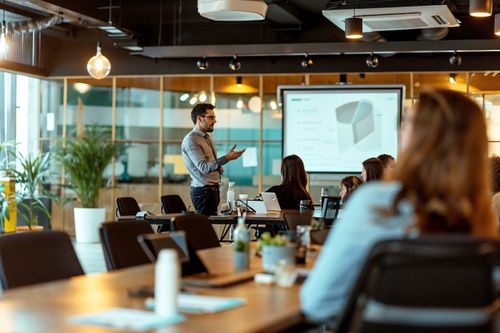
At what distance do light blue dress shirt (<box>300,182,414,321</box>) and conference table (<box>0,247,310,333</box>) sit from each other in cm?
11

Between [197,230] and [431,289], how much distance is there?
99.8 inches

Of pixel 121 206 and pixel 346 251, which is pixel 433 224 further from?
pixel 121 206

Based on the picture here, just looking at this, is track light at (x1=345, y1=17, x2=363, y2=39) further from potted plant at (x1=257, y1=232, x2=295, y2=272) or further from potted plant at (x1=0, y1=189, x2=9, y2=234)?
potted plant at (x1=257, y1=232, x2=295, y2=272)

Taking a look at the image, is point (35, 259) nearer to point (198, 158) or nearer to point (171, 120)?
point (198, 158)

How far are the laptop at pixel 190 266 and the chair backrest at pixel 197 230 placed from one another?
2.87ft

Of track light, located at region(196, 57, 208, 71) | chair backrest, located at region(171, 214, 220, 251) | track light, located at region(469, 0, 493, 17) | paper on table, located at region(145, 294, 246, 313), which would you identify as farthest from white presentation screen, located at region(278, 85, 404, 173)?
paper on table, located at region(145, 294, 246, 313)

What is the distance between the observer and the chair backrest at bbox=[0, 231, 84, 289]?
3108 mm

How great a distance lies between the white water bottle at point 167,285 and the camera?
2.25 metres

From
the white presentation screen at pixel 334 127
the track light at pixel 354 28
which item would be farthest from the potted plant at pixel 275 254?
the white presentation screen at pixel 334 127

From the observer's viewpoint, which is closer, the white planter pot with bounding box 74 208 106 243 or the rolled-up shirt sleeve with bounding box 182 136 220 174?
the rolled-up shirt sleeve with bounding box 182 136 220 174

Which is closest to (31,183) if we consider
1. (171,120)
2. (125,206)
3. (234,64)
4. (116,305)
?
(171,120)

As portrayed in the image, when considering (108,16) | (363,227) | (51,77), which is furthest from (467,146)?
(51,77)

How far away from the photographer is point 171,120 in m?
13.5

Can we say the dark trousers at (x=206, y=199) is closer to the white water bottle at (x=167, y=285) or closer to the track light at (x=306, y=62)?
the track light at (x=306, y=62)
